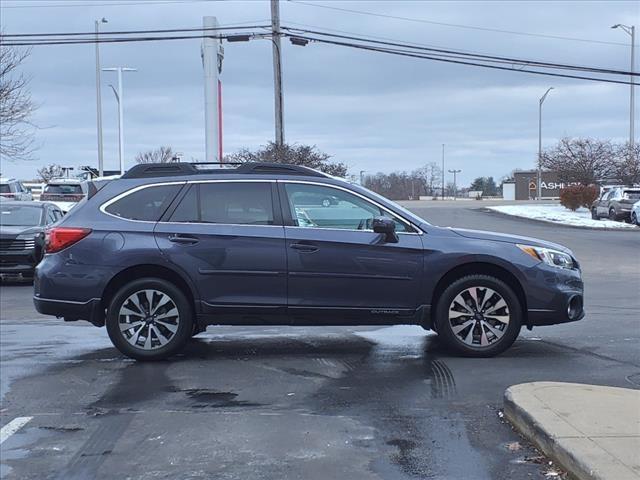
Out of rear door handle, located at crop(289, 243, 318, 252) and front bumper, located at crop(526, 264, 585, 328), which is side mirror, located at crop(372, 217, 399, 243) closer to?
rear door handle, located at crop(289, 243, 318, 252)

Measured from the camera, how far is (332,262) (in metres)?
6.84

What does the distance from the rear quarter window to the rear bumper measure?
2.98ft

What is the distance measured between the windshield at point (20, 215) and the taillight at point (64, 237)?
28.2 feet

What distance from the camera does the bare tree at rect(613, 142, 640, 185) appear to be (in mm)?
43406

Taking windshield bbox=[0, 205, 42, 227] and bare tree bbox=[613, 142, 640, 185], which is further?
bare tree bbox=[613, 142, 640, 185]

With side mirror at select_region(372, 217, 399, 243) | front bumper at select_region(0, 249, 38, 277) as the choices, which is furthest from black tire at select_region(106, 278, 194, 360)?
front bumper at select_region(0, 249, 38, 277)

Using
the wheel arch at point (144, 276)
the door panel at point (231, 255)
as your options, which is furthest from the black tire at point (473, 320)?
the wheel arch at point (144, 276)

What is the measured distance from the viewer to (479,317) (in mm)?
6895

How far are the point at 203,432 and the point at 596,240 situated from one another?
21934mm

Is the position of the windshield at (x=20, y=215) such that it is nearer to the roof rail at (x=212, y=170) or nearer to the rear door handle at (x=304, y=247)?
the roof rail at (x=212, y=170)

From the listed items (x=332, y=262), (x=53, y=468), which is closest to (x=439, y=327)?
(x=332, y=262)

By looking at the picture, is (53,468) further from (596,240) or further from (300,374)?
(596,240)

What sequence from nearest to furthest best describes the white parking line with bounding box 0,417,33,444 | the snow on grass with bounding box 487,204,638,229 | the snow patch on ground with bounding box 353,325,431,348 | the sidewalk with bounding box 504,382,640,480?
the sidewalk with bounding box 504,382,640,480 < the white parking line with bounding box 0,417,33,444 < the snow patch on ground with bounding box 353,325,431,348 < the snow on grass with bounding box 487,204,638,229

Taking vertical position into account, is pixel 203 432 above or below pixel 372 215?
below
